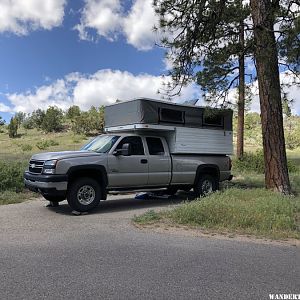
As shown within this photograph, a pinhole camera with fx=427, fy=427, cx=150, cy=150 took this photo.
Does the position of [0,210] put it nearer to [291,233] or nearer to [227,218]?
[227,218]

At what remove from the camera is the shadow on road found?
10.9m

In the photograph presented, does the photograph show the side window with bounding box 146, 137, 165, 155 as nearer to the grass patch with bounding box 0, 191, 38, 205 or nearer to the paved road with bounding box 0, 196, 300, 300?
the paved road with bounding box 0, 196, 300, 300

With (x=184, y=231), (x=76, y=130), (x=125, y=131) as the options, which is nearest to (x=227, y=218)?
(x=184, y=231)

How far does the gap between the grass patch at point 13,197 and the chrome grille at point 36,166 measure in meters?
1.95

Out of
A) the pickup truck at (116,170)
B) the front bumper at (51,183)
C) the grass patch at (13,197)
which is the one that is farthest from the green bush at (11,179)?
the front bumper at (51,183)

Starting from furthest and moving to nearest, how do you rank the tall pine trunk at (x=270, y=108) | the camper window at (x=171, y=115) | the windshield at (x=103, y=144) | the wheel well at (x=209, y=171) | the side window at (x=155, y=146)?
the wheel well at (x=209, y=171), the camper window at (x=171, y=115), the side window at (x=155, y=146), the tall pine trunk at (x=270, y=108), the windshield at (x=103, y=144)

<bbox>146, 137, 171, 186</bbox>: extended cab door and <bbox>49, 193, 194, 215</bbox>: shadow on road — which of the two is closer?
<bbox>49, 193, 194, 215</bbox>: shadow on road

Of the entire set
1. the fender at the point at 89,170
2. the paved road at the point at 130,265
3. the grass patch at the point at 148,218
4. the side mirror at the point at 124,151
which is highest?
the side mirror at the point at 124,151

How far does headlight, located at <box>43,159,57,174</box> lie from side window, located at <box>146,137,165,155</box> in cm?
300

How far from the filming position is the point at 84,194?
404 inches

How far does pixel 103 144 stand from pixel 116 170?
0.83m

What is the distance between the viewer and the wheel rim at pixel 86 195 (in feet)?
33.5

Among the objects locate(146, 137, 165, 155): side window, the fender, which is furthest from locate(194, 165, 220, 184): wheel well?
the fender

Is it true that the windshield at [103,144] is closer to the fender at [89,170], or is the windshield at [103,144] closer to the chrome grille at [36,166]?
the fender at [89,170]
